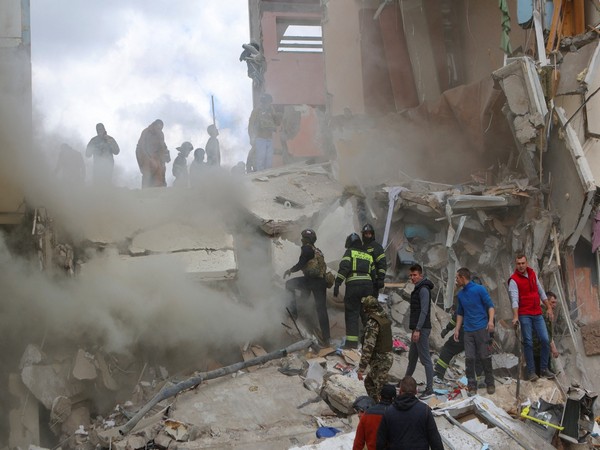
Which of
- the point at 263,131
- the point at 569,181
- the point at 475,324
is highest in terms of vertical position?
the point at 263,131

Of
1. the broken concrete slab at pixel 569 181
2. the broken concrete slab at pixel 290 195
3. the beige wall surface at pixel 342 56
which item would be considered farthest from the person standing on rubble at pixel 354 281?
the beige wall surface at pixel 342 56

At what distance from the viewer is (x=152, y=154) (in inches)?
500

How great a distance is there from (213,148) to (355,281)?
7.21m

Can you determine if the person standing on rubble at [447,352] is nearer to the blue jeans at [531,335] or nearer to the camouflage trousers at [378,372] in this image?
the blue jeans at [531,335]

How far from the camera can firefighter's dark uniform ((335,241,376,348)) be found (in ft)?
27.0

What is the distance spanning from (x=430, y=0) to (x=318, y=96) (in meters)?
10.8

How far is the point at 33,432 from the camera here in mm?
7406

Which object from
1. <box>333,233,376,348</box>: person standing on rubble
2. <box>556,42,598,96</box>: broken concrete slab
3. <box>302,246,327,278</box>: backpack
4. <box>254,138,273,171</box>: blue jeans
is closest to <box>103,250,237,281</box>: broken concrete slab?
<box>302,246,327,278</box>: backpack

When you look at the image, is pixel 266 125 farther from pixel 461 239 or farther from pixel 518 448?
pixel 518 448

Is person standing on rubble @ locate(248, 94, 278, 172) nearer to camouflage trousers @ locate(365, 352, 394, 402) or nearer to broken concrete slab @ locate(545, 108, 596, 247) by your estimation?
broken concrete slab @ locate(545, 108, 596, 247)

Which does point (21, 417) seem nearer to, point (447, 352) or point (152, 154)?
point (447, 352)

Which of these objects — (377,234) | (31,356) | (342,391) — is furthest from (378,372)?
(377,234)

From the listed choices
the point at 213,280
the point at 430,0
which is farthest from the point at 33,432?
the point at 430,0

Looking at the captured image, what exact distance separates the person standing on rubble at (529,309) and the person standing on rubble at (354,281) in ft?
5.83
